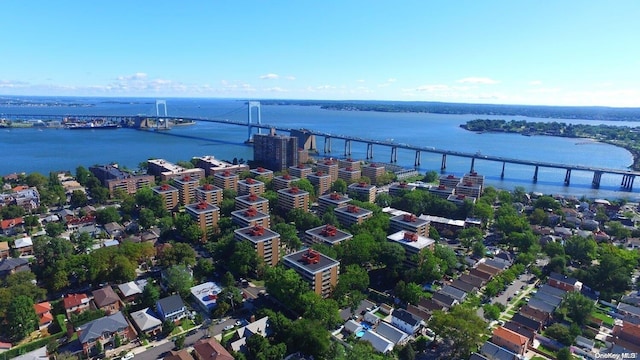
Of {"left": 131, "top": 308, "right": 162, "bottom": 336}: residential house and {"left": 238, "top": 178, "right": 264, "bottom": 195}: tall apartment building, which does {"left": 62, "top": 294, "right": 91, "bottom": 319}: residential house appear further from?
{"left": 238, "top": 178, "right": 264, "bottom": 195}: tall apartment building

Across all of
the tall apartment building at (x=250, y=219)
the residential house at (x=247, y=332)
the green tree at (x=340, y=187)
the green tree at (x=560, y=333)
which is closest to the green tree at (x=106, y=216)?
the tall apartment building at (x=250, y=219)

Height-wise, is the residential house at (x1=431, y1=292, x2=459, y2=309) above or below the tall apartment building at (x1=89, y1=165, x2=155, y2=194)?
below

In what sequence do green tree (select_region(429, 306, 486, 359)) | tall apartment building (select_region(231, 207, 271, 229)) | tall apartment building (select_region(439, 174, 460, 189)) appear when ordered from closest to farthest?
green tree (select_region(429, 306, 486, 359)), tall apartment building (select_region(231, 207, 271, 229)), tall apartment building (select_region(439, 174, 460, 189))

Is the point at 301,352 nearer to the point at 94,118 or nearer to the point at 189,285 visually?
the point at 189,285

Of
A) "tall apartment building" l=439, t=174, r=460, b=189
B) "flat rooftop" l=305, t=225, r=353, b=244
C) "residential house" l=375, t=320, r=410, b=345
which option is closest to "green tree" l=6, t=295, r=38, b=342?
"flat rooftop" l=305, t=225, r=353, b=244

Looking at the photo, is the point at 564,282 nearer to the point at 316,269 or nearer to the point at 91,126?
the point at 316,269

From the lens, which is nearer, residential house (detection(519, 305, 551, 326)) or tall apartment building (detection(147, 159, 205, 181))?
residential house (detection(519, 305, 551, 326))

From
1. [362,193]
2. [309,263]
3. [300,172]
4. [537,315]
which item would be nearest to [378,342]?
[309,263]

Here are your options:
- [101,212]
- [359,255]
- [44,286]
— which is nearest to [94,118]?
[101,212]
